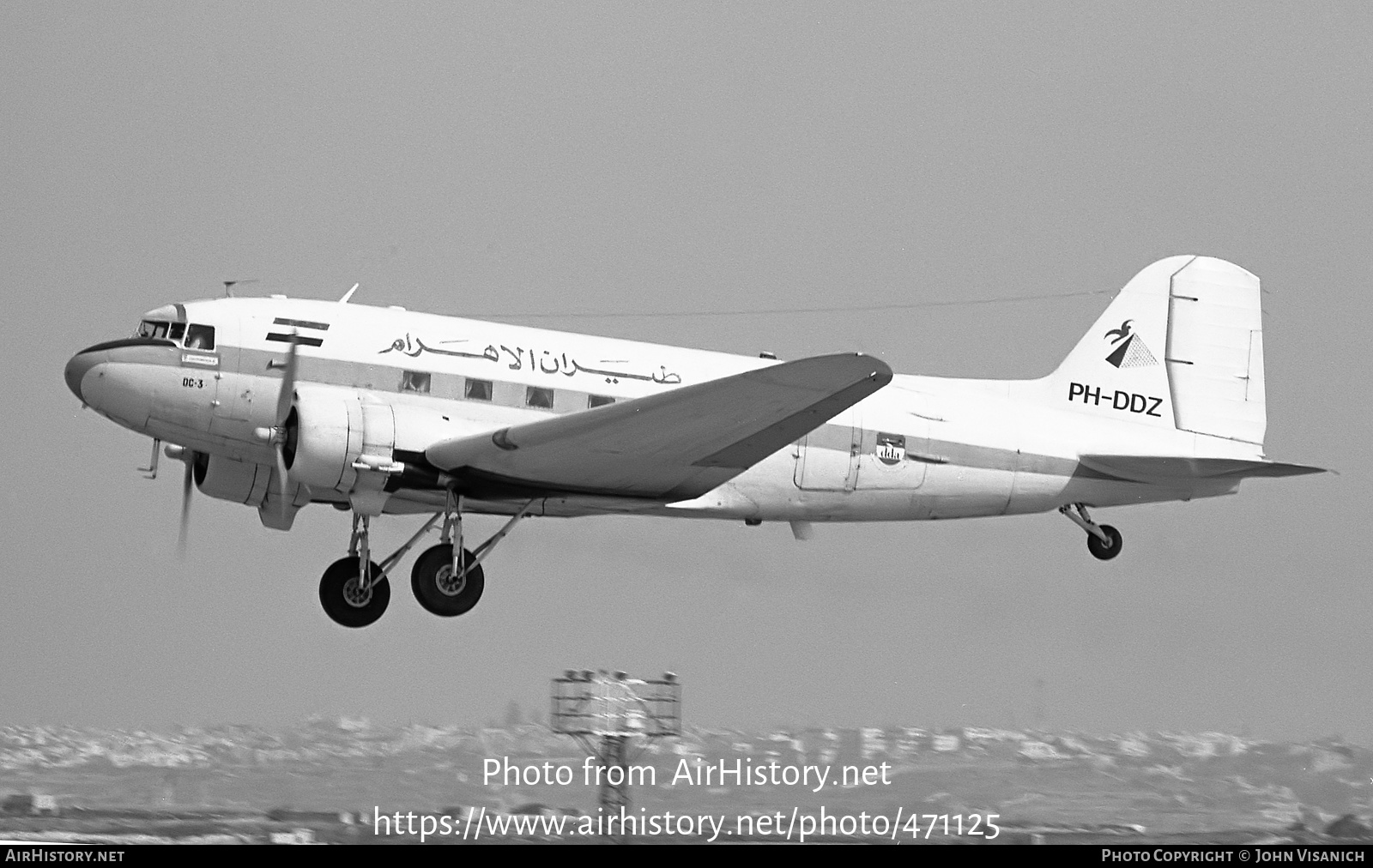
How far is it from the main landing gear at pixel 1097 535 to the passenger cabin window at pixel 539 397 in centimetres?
640

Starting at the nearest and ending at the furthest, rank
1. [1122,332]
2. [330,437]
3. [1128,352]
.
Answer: [330,437] < [1128,352] < [1122,332]

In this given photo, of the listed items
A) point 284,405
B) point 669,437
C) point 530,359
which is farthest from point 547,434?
point 284,405

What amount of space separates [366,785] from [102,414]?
627 centimetres

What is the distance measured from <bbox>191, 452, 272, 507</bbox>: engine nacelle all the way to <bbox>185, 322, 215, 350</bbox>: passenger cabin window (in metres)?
1.75

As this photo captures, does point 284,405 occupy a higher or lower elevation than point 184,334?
lower

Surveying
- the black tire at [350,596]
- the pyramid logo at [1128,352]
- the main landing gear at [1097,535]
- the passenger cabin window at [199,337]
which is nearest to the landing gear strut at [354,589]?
the black tire at [350,596]

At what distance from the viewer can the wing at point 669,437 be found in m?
17.0

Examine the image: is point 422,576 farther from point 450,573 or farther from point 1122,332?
point 1122,332

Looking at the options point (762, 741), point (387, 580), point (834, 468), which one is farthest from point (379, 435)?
point (762, 741)

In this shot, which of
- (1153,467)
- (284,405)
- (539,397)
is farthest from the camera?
(1153,467)

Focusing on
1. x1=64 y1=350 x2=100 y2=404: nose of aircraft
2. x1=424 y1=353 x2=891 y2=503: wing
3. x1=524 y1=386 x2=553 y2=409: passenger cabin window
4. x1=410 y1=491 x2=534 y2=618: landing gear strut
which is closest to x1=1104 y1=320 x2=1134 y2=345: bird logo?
x1=424 y1=353 x2=891 y2=503: wing

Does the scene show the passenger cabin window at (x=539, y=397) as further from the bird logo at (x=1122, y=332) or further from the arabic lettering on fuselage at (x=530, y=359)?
the bird logo at (x=1122, y=332)

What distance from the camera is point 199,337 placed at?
61.1 feet

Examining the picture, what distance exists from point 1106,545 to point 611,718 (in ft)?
20.5
